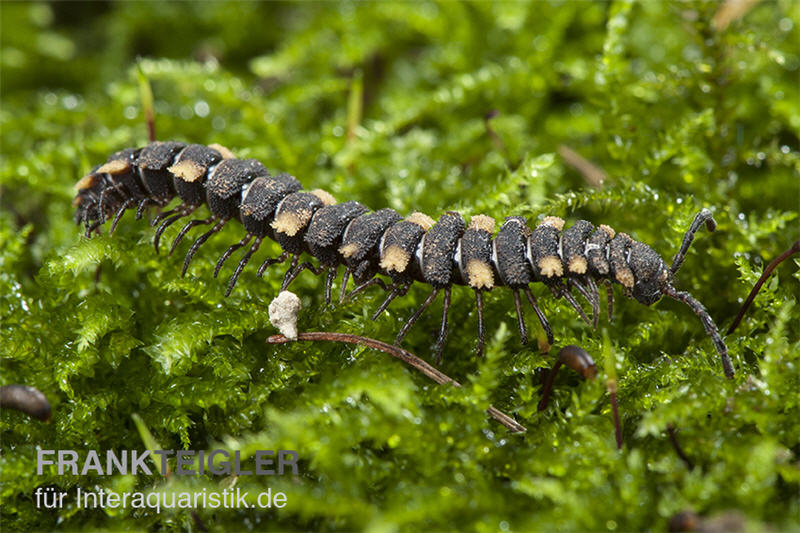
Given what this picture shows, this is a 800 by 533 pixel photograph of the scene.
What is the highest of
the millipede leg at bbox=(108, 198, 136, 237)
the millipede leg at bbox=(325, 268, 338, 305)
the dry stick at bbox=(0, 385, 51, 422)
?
the millipede leg at bbox=(108, 198, 136, 237)

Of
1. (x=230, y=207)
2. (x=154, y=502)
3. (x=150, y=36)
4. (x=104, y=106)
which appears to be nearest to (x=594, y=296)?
(x=230, y=207)

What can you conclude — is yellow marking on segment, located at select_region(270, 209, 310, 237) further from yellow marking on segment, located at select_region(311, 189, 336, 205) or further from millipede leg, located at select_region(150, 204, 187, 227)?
millipede leg, located at select_region(150, 204, 187, 227)

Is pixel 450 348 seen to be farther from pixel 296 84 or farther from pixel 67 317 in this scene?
pixel 296 84

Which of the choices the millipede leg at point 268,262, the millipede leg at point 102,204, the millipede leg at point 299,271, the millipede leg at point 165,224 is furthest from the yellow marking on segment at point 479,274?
the millipede leg at point 102,204

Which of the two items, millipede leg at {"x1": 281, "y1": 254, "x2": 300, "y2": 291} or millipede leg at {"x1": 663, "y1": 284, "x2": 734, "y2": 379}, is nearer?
millipede leg at {"x1": 663, "y1": 284, "x2": 734, "y2": 379}

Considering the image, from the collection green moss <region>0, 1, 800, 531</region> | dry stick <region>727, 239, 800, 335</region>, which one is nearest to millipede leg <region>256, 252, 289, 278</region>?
green moss <region>0, 1, 800, 531</region>

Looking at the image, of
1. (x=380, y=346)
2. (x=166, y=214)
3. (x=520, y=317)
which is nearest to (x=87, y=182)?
(x=166, y=214)

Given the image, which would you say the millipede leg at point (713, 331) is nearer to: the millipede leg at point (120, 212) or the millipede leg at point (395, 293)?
the millipede leg at point (395, 293)
